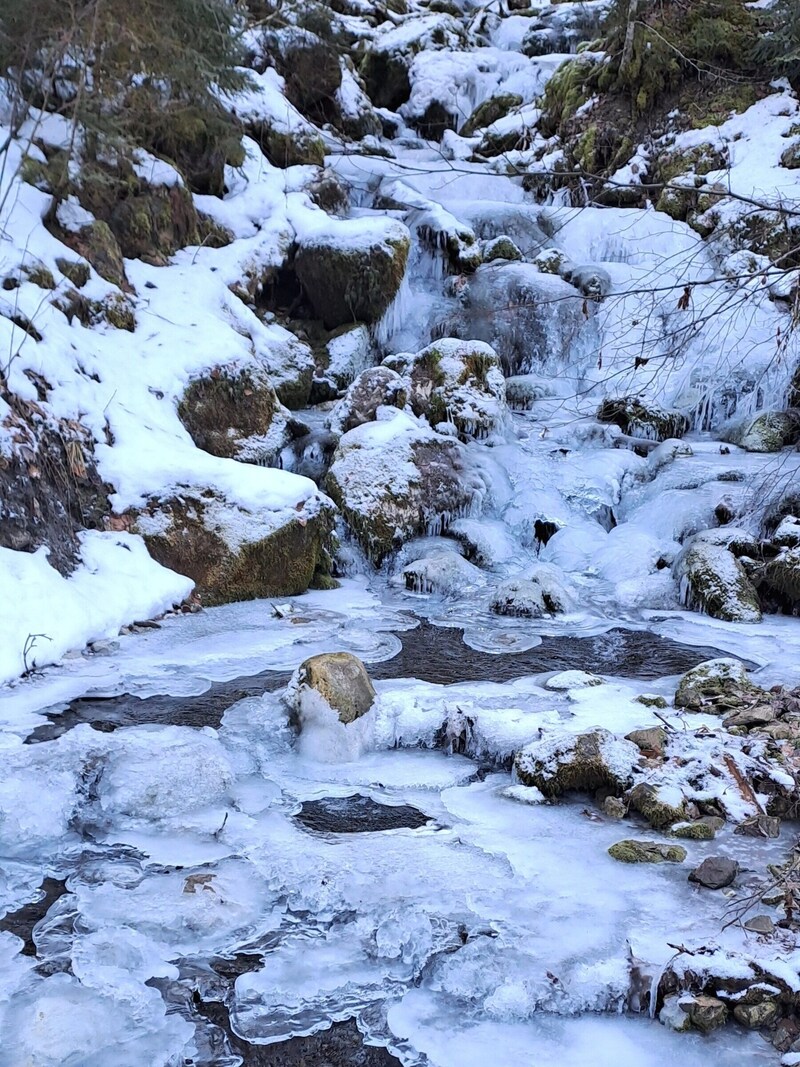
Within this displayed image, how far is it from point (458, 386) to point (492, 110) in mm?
11103

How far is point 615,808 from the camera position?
11.3ft

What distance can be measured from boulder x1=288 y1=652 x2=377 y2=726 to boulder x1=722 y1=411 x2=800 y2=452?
21.5 feet

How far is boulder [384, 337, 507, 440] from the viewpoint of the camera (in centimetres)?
924

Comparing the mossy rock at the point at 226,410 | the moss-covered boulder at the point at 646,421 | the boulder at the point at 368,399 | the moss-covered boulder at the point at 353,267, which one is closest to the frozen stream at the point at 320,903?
the mossy rock at the point at 226,410

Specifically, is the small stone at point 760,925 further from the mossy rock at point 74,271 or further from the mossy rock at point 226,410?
the mossy rock at point 74,271

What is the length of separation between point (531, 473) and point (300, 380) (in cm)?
299

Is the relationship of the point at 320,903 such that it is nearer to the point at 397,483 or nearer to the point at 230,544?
the point at 230,544

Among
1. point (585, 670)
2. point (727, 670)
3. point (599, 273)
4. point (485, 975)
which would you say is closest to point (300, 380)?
point (599, 273)

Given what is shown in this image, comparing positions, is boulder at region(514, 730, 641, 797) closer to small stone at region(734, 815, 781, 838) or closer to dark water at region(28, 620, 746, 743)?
small stone at region(734, 815, 781, 838)

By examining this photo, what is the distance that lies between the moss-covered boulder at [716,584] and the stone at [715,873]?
3.68 meters

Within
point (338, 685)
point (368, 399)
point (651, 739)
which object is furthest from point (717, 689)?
point (368, 399)

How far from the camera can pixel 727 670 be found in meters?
4.69

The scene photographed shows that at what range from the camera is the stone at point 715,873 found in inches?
114

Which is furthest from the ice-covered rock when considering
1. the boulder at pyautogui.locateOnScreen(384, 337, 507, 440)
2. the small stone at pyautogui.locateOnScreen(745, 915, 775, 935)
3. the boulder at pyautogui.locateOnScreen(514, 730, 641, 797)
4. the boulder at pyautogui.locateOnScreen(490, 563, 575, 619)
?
the small stone at pyautogui.locateOnScreen(745, 915, 775, 935)
